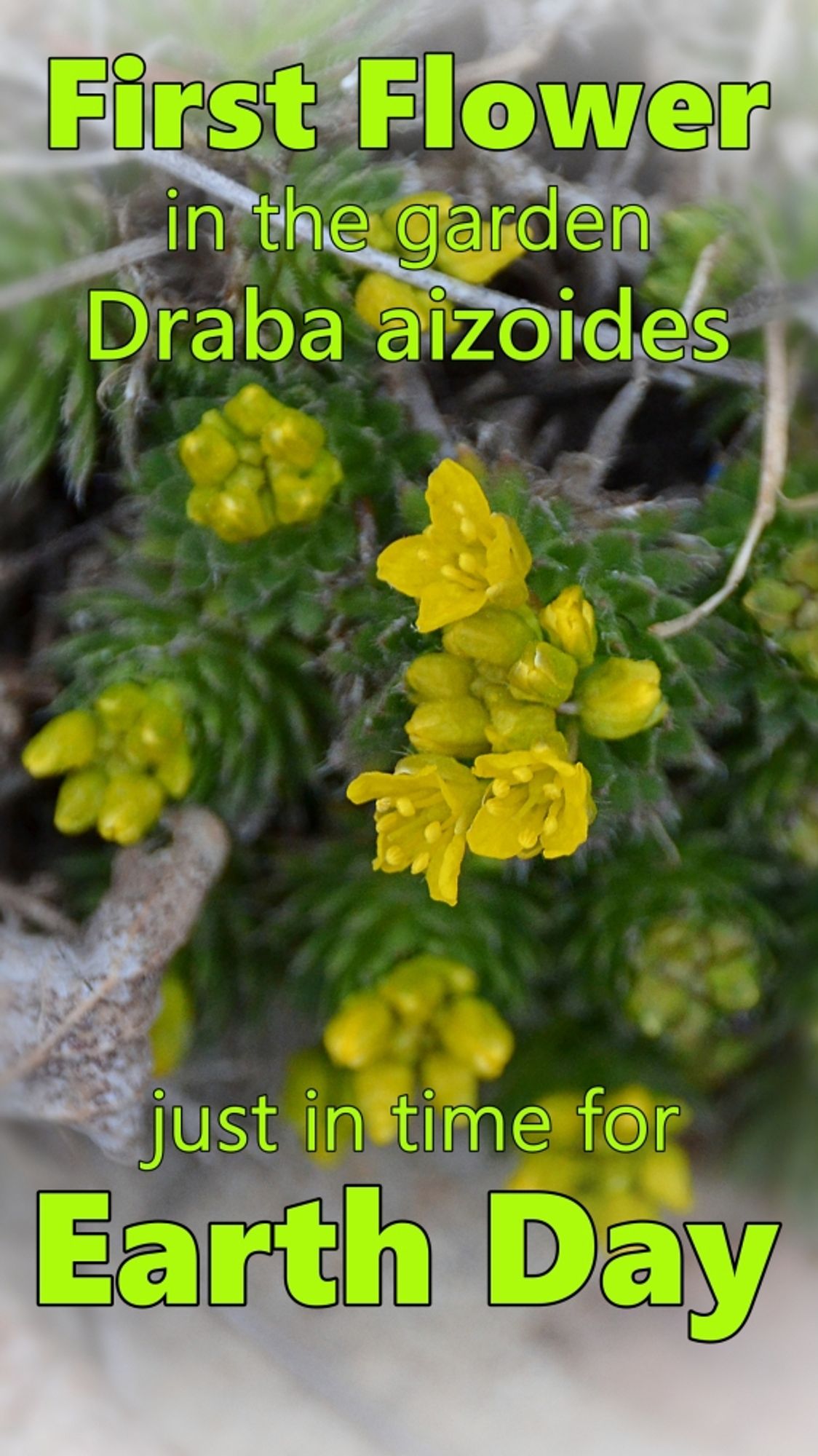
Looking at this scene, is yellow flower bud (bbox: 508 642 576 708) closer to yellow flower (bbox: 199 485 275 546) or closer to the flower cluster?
yellow flower (bbox: 199 485 275 546)

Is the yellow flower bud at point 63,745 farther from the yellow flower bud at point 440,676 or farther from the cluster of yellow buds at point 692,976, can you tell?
the cluster of yellow buds at point 692,976

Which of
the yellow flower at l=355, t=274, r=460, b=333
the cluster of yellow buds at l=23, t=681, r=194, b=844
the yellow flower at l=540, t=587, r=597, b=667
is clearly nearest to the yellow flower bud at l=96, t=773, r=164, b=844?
the cluster of yellow buds at l=23, t=681, r=194, b=844

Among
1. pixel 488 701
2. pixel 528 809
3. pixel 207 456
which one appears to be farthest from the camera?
pixel 207 456

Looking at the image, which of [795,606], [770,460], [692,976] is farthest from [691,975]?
[770,460]

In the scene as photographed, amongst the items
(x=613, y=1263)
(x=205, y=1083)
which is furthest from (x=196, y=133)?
(x=613, y=1263)

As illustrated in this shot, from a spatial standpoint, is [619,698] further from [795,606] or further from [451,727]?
[795,606]

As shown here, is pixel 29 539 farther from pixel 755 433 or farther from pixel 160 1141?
pixel 755 433
